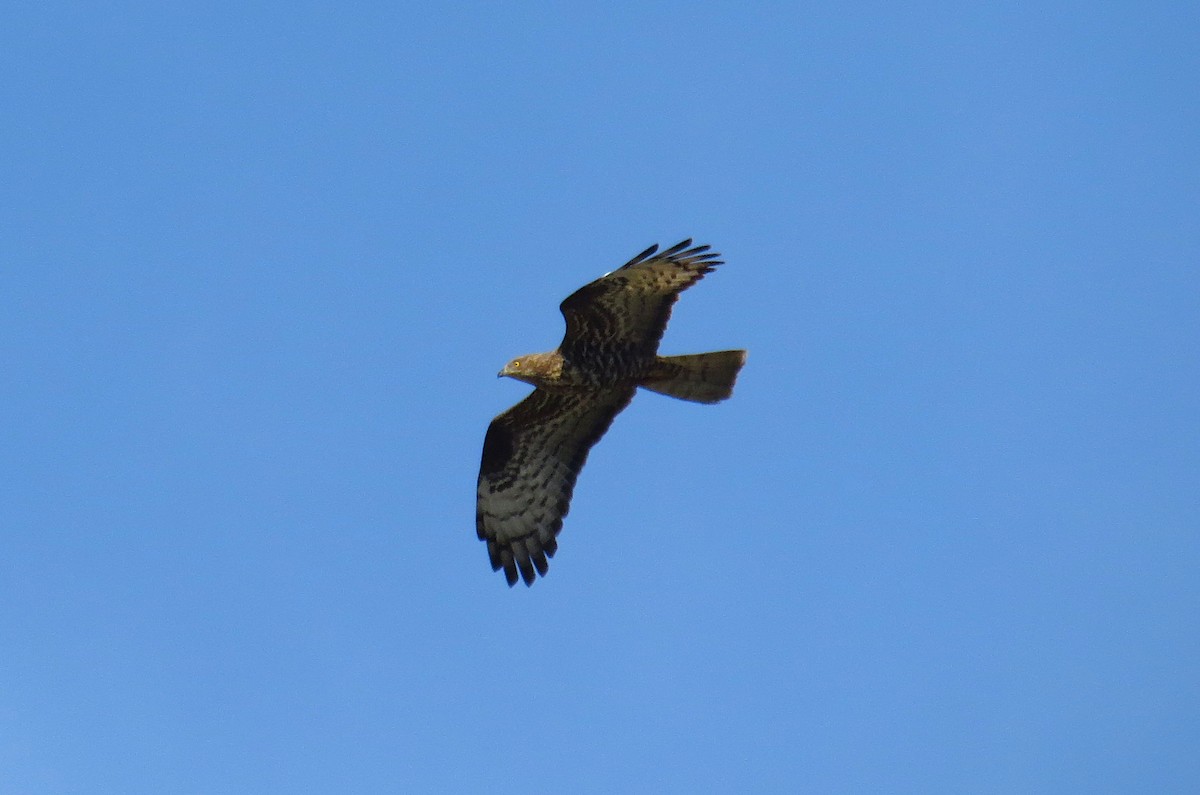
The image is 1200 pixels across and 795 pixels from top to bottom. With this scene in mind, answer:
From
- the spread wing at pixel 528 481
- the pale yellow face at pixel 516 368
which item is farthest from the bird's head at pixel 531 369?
the spread wing at pixel 528 481

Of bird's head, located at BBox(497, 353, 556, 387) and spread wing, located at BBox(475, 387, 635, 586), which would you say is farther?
spread wing, located at BBox(475, 387, 635, 586)

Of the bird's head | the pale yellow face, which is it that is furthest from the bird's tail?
the pale yellow face

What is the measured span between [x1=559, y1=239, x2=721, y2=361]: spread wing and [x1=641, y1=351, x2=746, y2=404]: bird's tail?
201 mm

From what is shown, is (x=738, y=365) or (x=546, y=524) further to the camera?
(x=546, y=524)

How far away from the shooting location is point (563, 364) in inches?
439

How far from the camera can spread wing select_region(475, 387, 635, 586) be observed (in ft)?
39.2

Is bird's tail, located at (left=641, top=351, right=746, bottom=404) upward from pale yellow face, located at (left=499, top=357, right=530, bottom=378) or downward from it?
downward

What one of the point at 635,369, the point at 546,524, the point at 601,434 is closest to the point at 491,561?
the point at 546,524

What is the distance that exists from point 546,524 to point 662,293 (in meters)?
2.32

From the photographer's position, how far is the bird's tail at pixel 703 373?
11039mm

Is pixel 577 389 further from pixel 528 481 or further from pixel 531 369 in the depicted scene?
pixel 528 481

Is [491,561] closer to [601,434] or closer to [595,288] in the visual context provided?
[601,434]

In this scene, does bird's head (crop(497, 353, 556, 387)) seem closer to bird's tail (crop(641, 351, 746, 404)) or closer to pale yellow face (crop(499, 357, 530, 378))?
pale yellow face (crop(499, 357, 530, 378))

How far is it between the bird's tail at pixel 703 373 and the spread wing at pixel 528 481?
3.17 ft
